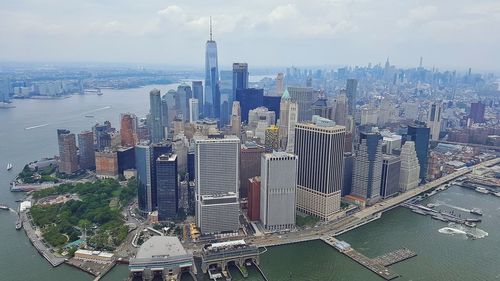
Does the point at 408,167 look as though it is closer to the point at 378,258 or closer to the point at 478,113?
the point at 378,258

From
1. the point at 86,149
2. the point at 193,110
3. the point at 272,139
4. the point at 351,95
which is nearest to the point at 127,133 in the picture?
the point at 86,149

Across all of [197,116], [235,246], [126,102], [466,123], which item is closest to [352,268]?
[235,246]

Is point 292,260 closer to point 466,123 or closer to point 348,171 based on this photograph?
point 348,171

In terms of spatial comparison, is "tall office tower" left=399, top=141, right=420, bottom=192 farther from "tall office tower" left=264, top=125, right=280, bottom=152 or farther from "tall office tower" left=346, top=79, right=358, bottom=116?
"tall office tower" left=346, top=79, right=358, bottom=116

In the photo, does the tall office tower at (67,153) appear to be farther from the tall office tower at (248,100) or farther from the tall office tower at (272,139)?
the tall office tower at (248,100)

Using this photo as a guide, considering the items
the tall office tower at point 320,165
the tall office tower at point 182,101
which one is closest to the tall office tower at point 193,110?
the tall office tower at point 182,101
